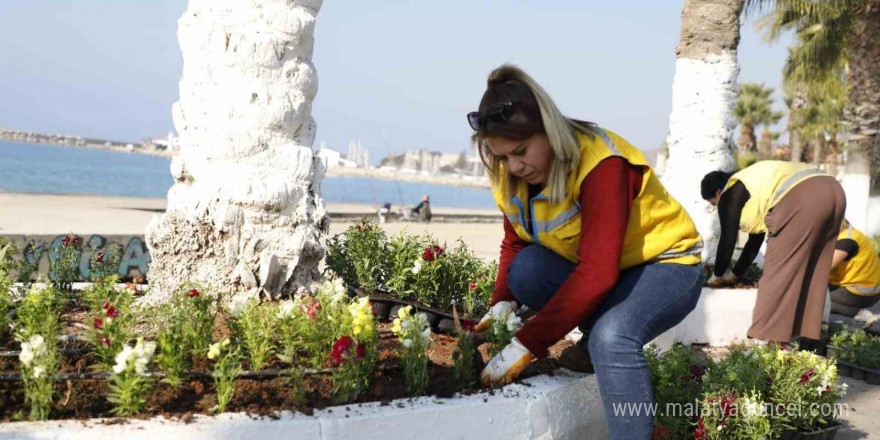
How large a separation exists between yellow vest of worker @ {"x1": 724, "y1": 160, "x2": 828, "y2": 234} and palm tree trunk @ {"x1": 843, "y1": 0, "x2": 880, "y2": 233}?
10618mm

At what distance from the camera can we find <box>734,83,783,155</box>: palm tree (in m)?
45.8

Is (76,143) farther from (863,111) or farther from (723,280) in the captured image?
(723,280)

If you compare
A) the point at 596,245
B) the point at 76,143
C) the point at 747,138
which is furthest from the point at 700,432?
the point at 76,143

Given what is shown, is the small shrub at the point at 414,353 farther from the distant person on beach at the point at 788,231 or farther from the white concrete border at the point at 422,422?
the distant person on beach at the point at 788,231

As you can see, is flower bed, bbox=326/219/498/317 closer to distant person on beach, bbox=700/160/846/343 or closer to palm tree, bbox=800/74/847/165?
distant person on beach, bbox=700/160/846/343

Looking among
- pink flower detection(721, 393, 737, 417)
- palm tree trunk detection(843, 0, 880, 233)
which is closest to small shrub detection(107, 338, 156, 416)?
pink flower detection(721, 393, 737, 417)

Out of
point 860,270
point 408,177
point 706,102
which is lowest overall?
point 860,270

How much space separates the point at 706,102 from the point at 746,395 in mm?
4450

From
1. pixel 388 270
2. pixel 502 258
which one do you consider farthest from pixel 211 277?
pixel 502 258

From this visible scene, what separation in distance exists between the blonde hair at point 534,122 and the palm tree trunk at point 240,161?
1551mm

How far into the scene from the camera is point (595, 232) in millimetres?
2779

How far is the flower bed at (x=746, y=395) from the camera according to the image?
3385mm

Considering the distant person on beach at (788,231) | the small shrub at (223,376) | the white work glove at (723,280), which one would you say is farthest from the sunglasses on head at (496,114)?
the white work glove at (723,280)

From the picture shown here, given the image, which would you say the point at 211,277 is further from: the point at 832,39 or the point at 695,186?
the point at 832,39
